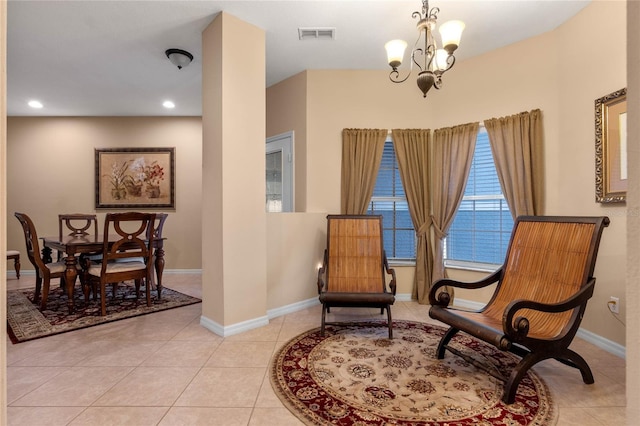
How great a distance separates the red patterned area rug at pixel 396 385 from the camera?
4.99 ft

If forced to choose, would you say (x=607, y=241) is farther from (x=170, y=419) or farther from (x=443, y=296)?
(x=170, y=419)

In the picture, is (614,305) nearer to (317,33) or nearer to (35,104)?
(317,33)

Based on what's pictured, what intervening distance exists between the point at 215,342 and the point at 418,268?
94.1 inches

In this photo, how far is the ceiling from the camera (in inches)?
97.0

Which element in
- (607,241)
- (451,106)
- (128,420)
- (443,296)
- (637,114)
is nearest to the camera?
(637,114)

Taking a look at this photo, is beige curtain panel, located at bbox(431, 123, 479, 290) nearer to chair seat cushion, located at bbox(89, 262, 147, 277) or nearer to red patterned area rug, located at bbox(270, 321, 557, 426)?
red patterned area rug, located at bbox(270, 321, 557, 426)

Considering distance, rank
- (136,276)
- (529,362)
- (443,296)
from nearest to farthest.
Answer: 1. (529,362)
2. (443,296)
3. (136,276)

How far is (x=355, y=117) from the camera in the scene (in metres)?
3.56

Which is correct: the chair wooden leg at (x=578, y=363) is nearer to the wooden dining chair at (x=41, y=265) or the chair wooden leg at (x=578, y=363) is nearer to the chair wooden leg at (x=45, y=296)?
the wooden dining chair at (x=41, y=265)

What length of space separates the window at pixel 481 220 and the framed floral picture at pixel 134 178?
4.78m

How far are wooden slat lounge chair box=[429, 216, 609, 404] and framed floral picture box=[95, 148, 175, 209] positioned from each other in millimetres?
4949

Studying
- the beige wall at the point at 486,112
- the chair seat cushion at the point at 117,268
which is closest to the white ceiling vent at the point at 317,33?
the beige wall at the point at 486,112

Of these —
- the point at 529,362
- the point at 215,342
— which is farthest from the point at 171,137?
the point at 529,362

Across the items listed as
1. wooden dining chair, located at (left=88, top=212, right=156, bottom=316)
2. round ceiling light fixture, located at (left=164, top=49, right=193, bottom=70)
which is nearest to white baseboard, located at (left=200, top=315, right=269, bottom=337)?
wooden dining chair, located at (left=88, top=212, right=156, bottom=316)
